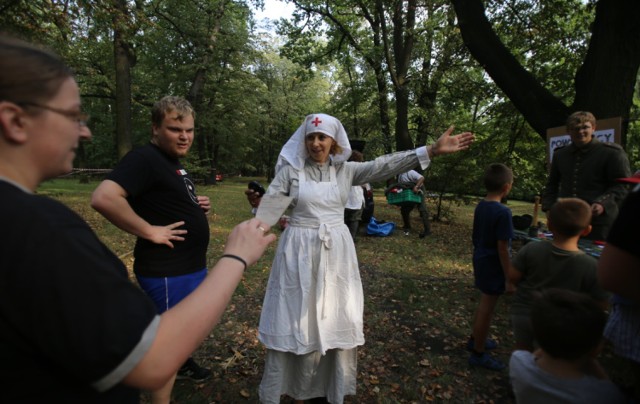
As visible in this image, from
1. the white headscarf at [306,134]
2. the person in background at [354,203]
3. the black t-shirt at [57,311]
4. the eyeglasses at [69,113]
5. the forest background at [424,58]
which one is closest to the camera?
the black t-shirt at [57,311]

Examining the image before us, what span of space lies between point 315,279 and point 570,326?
156cm

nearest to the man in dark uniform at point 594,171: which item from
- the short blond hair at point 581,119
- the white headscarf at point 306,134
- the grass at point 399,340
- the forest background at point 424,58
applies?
the short blond hair at point 581,119

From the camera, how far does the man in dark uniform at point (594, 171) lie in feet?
10.6

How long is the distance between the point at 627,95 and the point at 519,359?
4.53 meters

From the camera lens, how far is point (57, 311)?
0.68m

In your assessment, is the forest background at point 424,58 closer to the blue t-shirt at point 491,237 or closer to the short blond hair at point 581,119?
the short blond hair at point 581,119

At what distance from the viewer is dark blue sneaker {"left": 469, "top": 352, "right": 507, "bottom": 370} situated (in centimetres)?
336

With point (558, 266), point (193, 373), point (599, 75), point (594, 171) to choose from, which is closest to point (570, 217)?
point (558, 266)

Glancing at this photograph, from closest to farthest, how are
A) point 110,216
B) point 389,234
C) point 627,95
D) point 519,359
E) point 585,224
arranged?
point 519,359, point 110,216, point 585,224, point 627,95, point 389,234

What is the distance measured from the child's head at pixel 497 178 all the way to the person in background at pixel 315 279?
3.66ft

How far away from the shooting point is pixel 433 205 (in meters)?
12.6

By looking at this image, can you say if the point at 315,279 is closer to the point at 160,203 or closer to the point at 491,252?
the point at 160,203

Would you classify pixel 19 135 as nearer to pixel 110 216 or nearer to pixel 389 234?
pixel 110 216

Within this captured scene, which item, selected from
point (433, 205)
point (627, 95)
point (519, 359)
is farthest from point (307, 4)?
point (519, 359)
